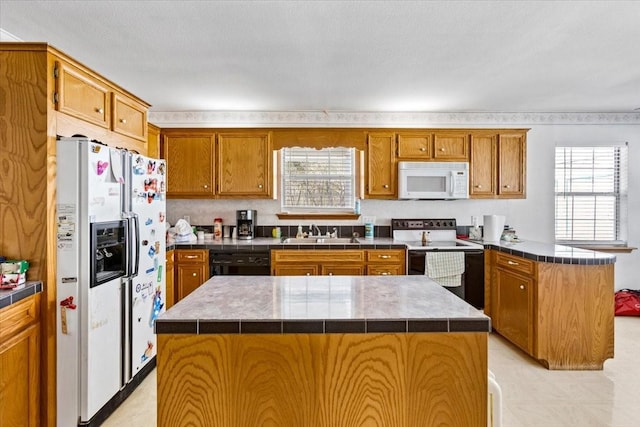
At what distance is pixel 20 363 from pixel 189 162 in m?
2.78

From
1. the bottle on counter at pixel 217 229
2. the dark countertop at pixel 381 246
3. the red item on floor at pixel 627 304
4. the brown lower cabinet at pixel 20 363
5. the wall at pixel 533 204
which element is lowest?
the red item on floor at pixel 627 304

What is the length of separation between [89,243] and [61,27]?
4.84 feet

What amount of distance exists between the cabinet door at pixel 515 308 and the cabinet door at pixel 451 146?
1.38 metres

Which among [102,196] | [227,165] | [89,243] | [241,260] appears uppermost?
[227,165]

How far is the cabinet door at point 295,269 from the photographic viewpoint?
153 inches

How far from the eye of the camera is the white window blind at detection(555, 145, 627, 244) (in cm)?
463

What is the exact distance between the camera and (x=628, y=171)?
4594 millimetres

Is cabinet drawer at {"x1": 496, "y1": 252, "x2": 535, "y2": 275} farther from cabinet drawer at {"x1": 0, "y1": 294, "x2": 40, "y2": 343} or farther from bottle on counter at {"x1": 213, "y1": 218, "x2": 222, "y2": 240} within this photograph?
cabinet drawer at {"x1": 0, "y1": 294, "x2": 40, "y2": 343}

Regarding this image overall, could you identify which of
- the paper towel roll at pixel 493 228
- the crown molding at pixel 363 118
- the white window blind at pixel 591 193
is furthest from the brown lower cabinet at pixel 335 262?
the white window blind at pixel 591 193

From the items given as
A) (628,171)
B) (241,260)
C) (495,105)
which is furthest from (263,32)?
(628,171)

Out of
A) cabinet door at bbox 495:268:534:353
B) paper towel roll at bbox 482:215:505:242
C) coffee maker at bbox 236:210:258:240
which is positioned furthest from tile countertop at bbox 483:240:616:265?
coffee maker at bbox 236:210:258:240

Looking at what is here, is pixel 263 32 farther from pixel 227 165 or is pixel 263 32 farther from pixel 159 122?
pixel 159 122

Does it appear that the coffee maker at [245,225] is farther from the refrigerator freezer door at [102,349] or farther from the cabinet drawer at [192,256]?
the refrigerator freezer door at [102,349]

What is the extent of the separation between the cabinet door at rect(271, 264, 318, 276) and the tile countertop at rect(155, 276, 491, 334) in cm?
195
